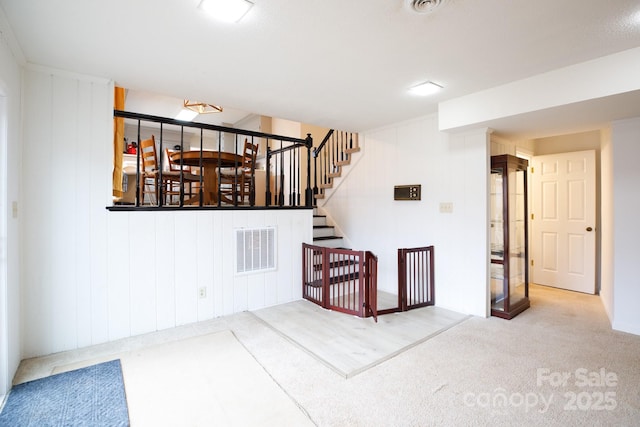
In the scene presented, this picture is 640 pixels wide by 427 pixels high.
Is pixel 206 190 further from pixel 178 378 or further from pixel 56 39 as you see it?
pixel 178 378

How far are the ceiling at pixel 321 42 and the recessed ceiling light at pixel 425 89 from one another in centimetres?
8

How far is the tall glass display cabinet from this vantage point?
11.2 feet

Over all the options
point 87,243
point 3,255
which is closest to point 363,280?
point 87,243

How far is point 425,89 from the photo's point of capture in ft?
9.82

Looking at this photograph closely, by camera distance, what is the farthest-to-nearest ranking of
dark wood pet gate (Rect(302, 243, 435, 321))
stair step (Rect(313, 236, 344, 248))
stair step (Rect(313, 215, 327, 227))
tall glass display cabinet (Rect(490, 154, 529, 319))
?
stair step (Rect(313, 215, 327, 227)) < stair step (Rect(313, 236, 344, 248)) < tall glass display cabinet (Rect(490, 154, 529, 319)) < dark wood pet gate (Rect(302, 243, 435, 321))

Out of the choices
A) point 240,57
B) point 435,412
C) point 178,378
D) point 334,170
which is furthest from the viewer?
point 334,170

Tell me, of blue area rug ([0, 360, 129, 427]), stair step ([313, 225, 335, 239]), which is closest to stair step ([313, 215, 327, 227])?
stair step ([313, 225, 335, 239])

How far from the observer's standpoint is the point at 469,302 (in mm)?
3510

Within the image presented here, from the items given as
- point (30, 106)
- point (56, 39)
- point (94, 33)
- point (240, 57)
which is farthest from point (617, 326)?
point (30, 106)

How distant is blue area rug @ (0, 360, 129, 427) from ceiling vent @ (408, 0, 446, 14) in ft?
9.34

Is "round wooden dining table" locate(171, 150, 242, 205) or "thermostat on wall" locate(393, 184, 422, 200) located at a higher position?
"round wooden dining table" locate(171, 150, 242, 205)

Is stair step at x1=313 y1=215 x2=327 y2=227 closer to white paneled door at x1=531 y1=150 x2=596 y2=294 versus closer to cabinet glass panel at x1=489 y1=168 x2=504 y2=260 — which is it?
cabinet glass panel at x1=489 y1=168 x2=504 y2=260

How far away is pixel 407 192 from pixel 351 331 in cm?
196

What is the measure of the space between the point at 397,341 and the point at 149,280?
2.38 m
